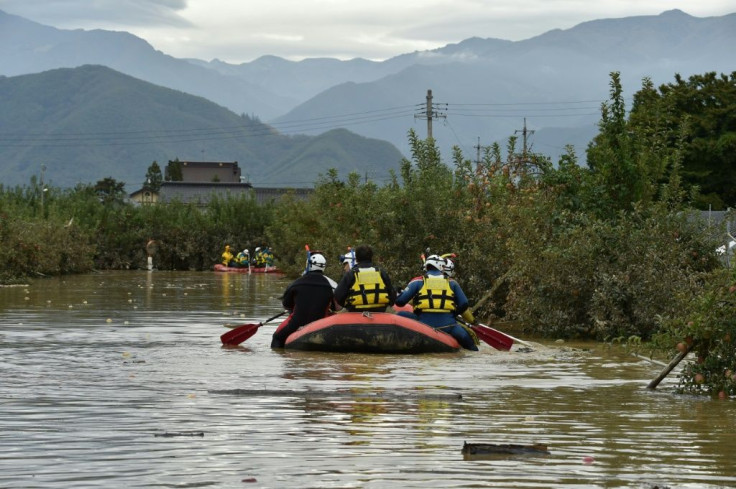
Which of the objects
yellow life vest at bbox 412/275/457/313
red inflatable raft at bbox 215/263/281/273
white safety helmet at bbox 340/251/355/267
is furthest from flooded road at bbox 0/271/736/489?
red inflatable raft at bbox 215/263/281/273

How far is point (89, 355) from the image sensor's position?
1823cm

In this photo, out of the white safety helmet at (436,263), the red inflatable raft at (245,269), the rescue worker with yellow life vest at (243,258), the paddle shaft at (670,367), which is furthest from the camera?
the rescue worker with yellow life vest at (243,258)

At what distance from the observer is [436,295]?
19469 millimetres

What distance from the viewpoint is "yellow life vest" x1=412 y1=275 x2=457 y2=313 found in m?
19.5

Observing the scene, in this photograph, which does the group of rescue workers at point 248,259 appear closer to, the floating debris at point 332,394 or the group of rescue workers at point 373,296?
the group of rescue workers at point 373,296

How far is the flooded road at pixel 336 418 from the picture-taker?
8.70m

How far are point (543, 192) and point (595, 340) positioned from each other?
4314 millimetres

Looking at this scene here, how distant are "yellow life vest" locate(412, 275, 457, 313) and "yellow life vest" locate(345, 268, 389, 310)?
2.10 feet

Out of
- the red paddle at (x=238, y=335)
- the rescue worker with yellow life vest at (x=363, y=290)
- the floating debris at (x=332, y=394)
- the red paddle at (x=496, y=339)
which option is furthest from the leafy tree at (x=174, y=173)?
the floating debris at (x=332, y=394)

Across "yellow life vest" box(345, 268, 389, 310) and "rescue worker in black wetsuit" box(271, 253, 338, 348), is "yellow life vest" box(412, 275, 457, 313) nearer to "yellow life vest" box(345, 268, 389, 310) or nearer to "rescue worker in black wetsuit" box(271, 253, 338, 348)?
"yellow life vest" box(345, 268, 389, 310)

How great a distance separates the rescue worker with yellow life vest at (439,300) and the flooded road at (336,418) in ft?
1.69

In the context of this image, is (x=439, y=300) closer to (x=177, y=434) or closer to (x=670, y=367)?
(x=670, y=367)

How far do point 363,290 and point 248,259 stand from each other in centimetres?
4093

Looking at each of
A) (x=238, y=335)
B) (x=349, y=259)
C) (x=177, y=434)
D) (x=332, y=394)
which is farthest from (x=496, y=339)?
(x=177, y=434)
